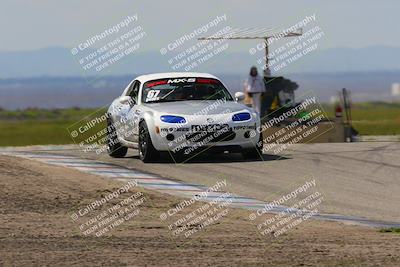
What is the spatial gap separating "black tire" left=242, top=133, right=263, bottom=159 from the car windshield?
1.04m

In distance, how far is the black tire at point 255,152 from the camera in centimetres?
1800

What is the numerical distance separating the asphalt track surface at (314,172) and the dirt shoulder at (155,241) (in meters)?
1.56

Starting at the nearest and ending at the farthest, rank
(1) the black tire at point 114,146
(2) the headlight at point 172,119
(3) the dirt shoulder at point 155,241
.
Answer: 1. (3) the dirt shoulder at point 155,241
2. (2) the headlight at point 172,119
3. (1) the black tire at point 114,146

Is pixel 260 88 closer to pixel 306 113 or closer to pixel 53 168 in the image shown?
pixel 306 113

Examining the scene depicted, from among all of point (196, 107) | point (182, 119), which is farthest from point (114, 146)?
point (182, 119)

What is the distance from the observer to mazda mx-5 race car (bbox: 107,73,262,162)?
56.7 feet

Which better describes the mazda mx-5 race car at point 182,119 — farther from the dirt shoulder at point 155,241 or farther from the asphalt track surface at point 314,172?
the dirt shoulder at point 155,241

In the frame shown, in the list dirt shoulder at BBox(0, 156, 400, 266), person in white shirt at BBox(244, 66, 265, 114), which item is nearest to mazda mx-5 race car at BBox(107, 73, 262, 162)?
dirt shoulder at BBox(0, 156, 400, 266)

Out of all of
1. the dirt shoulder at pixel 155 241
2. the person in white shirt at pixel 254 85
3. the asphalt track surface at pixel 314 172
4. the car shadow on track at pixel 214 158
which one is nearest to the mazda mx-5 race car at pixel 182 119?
the car shadow on track at pixel 214 158

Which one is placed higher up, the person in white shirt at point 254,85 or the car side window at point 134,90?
the car side window at point 134,90

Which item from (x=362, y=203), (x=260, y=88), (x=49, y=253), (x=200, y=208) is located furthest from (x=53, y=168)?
(x=260, y=88)

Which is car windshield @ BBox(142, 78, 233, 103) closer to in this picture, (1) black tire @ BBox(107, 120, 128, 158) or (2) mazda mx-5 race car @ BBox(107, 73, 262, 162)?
(2) mazda mx-5 race car @ BBox(107, 73, 262, 162)

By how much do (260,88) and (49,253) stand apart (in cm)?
1565

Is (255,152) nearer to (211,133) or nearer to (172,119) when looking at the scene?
(211,133)
